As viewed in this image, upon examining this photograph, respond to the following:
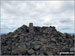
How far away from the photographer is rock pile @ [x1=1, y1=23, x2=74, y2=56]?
58.6ft

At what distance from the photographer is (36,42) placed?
63.1 feet

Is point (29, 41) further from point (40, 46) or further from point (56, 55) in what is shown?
point (56, 55)

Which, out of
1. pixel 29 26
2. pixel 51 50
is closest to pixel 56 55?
pixel 51 50

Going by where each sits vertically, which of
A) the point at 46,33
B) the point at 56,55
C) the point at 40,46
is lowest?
the point at 56,55

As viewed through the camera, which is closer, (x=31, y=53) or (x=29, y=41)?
(x=31, y=53)

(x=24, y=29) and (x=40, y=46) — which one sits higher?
(x=24, y=29)

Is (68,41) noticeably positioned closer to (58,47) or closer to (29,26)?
(58,47)

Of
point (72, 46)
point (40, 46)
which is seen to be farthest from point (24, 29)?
point (72, 46)

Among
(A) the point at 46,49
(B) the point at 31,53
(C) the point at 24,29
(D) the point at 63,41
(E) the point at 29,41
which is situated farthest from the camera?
(C) the point at 24,29

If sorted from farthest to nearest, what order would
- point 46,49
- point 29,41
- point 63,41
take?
point 63,41
point 29,41
point 46,49

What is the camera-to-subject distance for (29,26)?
22.1m

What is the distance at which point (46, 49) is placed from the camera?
60.4 feet

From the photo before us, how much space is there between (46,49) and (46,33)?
442 centimetres

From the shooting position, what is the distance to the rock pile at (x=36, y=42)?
1785 cm
